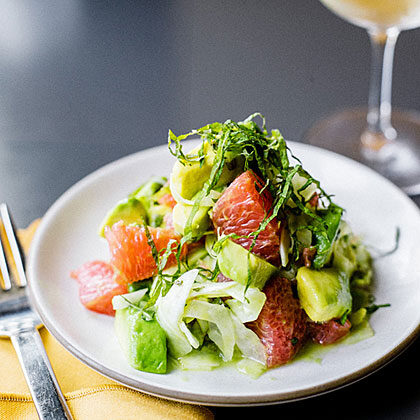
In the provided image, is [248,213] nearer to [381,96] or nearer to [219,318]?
[219,318]

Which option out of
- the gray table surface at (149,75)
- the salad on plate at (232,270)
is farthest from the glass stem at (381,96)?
the salad on plate at (232,270)

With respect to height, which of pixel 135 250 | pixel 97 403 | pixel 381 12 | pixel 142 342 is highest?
pixel 381 12

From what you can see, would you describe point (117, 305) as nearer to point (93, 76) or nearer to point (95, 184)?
point (95, 184)

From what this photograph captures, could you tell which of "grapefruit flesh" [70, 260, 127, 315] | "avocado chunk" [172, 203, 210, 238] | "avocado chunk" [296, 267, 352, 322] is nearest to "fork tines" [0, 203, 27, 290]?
"grapefruit flesh" [70, 260, 127, 315]

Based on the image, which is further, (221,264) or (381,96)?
(381,96)

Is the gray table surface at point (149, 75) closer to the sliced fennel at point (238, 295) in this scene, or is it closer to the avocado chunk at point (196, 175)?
the avocado chunk at point (196, 175)

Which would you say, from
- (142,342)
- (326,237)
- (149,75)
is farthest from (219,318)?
(149,75)
